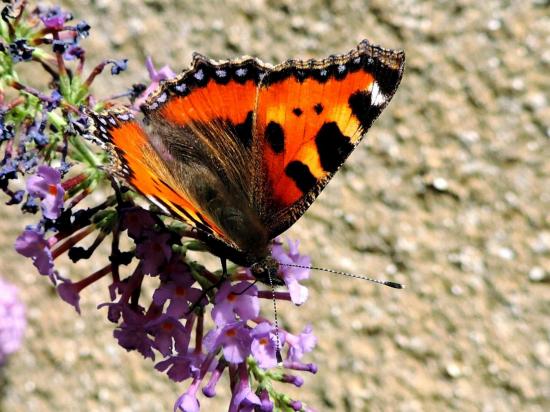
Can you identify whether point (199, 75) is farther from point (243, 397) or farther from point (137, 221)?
point (243, 397)

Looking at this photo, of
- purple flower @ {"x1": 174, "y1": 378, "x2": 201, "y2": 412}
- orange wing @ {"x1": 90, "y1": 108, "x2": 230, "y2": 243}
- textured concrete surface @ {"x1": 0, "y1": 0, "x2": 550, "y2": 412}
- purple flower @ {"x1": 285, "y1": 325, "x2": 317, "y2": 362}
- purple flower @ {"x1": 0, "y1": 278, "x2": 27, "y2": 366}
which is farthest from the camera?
textured concrete surface @ {"x1": 0, "y1": 0, "x2": 550, "y2": 412}

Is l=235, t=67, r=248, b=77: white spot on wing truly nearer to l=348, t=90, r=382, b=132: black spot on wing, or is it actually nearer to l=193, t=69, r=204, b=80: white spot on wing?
l=193, t=69, r=204, b=80: white spot on wing

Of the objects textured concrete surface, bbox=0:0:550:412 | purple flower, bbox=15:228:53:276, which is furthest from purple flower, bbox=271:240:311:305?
textured concrete surface, bbox=0:0:550:412

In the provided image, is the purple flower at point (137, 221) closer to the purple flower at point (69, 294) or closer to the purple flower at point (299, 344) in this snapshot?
the purple flower at point (69, 294)

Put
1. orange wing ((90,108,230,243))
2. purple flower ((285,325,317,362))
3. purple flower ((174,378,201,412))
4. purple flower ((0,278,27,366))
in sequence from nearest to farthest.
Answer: orange wing ((90,108,230,243)) < purple flower ((174,378,201,412)) < purple flower ((285,325,317,362)) < purple flower ((0,278,27,366))

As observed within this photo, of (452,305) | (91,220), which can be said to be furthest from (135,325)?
(452,305)

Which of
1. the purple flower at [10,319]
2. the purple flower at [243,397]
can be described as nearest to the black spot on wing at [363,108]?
the purple flower at [243,397]
